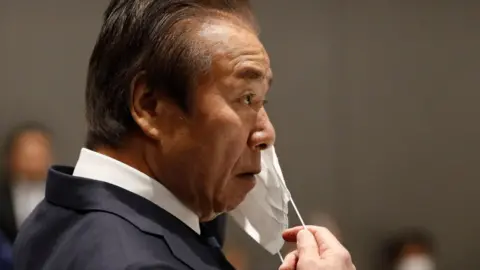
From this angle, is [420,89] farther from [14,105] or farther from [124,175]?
[124,175]

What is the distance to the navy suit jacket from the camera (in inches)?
35.2

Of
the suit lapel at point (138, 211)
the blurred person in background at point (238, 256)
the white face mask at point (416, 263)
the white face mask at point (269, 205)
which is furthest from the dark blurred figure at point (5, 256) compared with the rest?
the white face mask at point (416, 263)

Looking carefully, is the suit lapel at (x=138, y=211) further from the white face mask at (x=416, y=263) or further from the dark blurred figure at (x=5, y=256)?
the white face mask at (x=416, y=263)

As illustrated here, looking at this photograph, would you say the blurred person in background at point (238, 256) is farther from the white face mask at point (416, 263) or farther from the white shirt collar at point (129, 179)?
the white shirt collar at point (129, 179)

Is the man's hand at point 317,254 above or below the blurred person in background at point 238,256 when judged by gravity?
above

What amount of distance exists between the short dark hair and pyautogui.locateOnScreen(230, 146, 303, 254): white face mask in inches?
9.9

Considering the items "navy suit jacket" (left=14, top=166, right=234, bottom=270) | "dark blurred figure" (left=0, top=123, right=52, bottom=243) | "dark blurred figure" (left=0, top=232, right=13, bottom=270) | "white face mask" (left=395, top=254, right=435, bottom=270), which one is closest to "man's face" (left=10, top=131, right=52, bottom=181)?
"dark blurred figure" (left=0, top=123, right=52, bottom=243)

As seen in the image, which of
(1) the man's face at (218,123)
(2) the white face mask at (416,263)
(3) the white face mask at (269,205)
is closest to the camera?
(1) the man's face at (218,123)

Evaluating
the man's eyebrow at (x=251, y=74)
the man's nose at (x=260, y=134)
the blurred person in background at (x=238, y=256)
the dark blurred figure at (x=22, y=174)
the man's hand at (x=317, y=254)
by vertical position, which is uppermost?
the man's eyebrow at (x=251, y=74)

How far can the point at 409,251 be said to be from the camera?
126 inches

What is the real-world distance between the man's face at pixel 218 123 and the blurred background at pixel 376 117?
7.54 ft

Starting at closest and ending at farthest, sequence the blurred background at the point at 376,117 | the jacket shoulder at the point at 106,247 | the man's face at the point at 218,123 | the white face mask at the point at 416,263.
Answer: the jacket shoulder at the point at 106,247, the man's face at the point at 218,123, the white face mask at the point at 416,263, the blurred background at the point at 376,117

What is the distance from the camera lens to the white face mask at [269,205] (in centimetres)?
120

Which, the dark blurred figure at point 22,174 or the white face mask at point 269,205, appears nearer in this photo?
the white face mask at point 269,205
